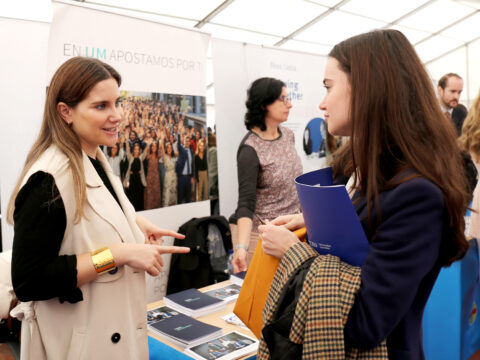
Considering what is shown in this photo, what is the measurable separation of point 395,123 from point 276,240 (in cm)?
47

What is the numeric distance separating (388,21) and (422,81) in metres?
9.82

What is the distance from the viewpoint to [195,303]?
202 centimetres

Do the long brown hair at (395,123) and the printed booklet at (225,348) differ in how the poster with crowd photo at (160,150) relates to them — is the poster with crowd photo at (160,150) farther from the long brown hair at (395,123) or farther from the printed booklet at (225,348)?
the long brown hair at (395,123)

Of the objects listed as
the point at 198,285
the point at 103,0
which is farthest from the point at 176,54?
the point at 103,0

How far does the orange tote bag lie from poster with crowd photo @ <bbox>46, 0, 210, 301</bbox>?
1.85 metres

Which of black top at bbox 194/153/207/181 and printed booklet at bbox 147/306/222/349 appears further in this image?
black top at bbox 194/153/207/181

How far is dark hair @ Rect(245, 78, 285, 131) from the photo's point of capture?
314 centimetres

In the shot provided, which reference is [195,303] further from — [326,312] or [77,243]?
[326,312]

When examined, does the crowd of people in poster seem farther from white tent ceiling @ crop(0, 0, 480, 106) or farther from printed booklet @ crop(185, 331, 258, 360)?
white tent ceiling @ crop(0, 0, 480, 106)

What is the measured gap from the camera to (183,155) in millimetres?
3295

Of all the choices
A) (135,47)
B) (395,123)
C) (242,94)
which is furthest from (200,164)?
(395,123)

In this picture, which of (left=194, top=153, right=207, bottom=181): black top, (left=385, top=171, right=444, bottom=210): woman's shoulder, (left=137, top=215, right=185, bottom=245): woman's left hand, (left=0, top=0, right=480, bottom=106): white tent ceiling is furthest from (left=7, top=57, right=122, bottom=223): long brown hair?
(left=0, top=0, right=480, bottom=106): white tent ceiling

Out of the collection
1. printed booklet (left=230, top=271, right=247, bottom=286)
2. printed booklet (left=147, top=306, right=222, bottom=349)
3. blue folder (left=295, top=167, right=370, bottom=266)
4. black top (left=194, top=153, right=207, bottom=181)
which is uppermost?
black top (left=194, top=153, right=207, bottom=181)

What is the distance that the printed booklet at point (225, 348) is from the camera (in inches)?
61.3
